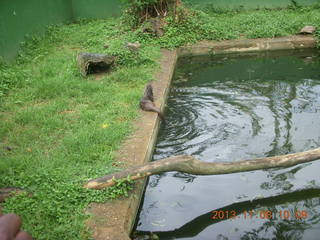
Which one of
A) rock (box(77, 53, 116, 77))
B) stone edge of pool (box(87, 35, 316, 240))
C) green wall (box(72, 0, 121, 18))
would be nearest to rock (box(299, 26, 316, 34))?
stone edge of pool (box(87, 35, 316, 240))

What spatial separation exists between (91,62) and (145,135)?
10.7 ft

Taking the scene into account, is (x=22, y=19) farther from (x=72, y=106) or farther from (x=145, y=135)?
(x=145, y=135)

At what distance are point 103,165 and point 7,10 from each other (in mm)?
6672

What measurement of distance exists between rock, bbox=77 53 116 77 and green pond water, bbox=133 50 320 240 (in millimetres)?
1555

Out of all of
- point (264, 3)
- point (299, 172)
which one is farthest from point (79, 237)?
point (264, 3)

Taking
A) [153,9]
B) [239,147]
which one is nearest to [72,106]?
[239,147]

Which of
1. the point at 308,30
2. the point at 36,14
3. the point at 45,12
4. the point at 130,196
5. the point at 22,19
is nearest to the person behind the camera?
the point at 130,196

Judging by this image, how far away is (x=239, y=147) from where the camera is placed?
19.5 ft

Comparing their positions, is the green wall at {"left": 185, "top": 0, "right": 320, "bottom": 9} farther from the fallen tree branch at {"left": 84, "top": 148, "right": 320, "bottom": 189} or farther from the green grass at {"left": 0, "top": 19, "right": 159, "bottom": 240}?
the fallen tree branch at {"left": 84, "top": 148, "right": 320, "bottom": 189}

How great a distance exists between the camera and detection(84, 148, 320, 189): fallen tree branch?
4.38 meters

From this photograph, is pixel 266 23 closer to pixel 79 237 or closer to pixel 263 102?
pixel 263 102

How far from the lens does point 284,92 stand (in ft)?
26.3

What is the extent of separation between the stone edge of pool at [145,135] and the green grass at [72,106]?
14cm

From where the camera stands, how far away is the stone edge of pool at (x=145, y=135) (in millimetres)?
3956
